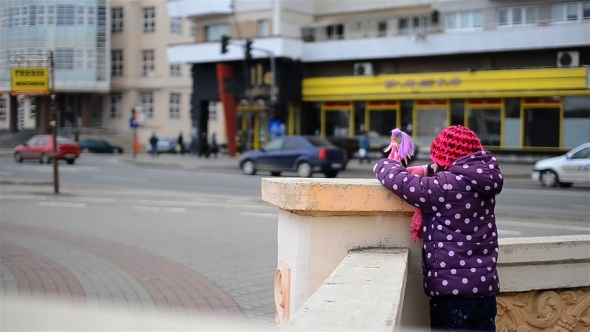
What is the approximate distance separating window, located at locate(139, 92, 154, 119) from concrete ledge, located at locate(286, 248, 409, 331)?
60709 mm

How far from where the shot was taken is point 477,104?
118 ft

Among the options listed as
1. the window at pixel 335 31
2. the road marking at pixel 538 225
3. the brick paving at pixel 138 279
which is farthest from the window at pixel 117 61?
the brick paving at pixel 138 279

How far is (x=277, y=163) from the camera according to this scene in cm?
2762

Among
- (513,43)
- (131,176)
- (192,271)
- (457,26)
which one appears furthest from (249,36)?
(192,271)

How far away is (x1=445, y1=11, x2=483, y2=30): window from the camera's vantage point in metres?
35.9

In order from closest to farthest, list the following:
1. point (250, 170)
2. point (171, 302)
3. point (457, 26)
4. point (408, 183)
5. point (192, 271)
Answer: point (408, 183)
point (171, 302)
point (192, 271)
point (250, 170)
point (457, 26)

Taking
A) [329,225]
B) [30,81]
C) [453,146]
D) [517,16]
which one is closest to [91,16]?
[30,81]

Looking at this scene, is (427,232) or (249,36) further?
(249,36)

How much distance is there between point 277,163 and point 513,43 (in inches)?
525

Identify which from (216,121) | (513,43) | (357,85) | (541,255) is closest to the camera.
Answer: (541,255)

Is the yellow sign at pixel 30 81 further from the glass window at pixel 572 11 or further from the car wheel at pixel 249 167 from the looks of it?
the glass window at pixel 572 11

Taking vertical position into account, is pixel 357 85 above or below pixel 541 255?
above

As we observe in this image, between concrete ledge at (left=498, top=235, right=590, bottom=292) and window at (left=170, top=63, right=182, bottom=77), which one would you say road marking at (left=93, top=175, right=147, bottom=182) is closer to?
concrete ledge at (left=498, top=235, right=590, bottom=292)

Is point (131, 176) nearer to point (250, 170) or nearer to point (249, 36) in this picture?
point (250, 170)
